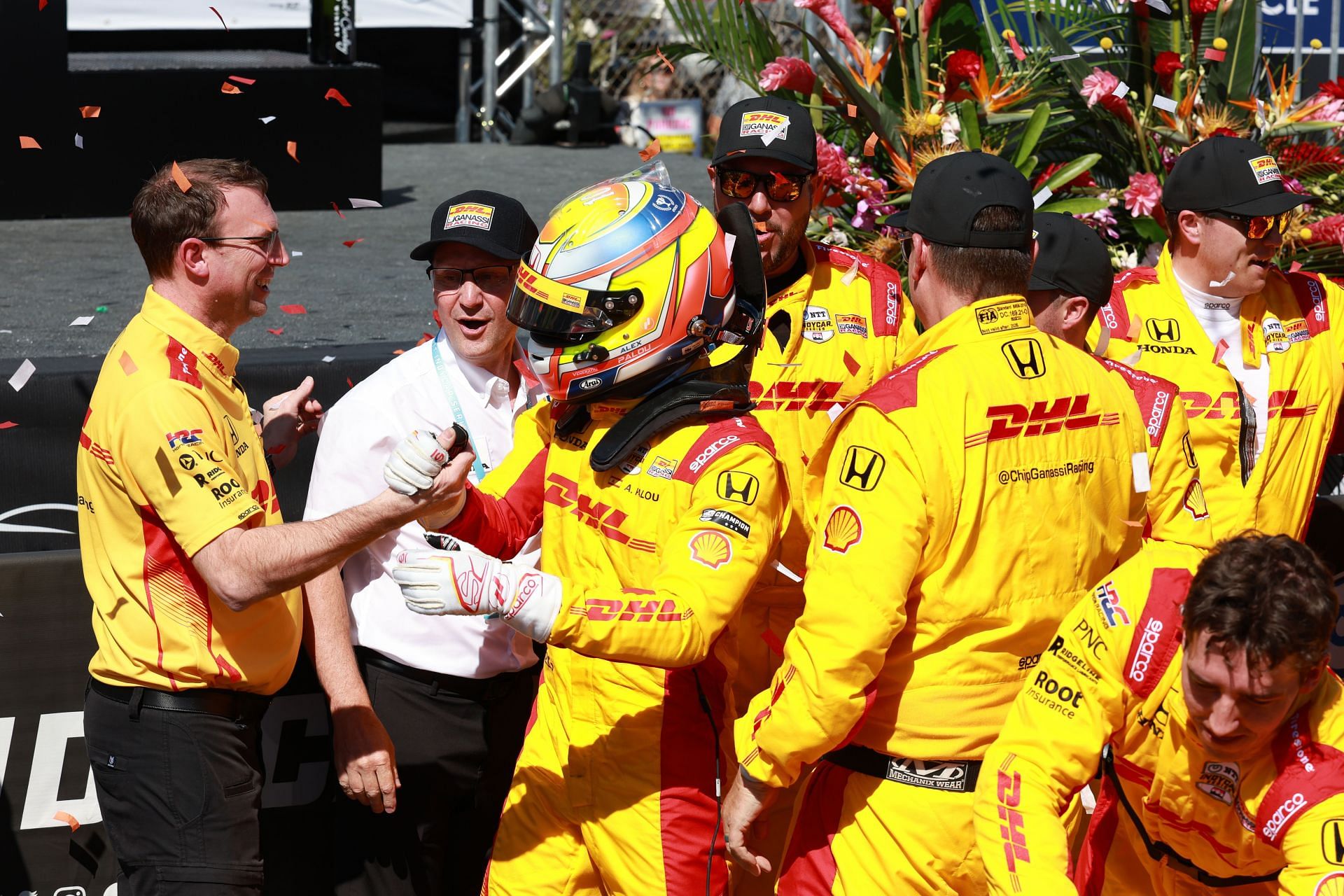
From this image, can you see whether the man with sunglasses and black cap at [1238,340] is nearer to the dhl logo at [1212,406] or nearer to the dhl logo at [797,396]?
the dhl logo at [1212,406]

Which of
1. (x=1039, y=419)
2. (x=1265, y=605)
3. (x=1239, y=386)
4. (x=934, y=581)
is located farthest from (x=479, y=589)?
(x=1239, y=386)

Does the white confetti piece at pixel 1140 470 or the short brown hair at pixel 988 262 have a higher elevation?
the short brown hair at pixel 988 262

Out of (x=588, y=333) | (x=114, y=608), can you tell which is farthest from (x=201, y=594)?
(x=588, y=333)

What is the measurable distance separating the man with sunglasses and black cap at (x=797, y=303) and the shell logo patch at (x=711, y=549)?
984 mm

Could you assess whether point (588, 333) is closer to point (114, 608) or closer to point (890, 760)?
point (890, 760)

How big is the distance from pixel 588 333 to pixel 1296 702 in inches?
63.5

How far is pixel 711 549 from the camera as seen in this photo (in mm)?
3057

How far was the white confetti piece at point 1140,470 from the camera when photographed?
3.27m

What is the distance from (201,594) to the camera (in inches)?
139

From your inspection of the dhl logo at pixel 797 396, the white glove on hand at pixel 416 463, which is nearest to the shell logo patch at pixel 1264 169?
the dhl logo at pixel 797 396

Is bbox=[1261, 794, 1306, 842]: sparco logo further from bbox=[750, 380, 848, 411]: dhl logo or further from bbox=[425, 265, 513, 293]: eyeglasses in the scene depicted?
bbox=[425, 265, 513, 293]: eyeglasses

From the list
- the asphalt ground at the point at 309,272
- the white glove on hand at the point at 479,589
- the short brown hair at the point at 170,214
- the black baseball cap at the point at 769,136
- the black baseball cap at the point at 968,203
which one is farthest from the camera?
the asphalt ground at the point at 309,272

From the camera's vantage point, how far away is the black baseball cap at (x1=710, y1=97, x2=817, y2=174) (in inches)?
167

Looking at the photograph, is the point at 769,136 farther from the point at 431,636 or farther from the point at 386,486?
the point at 431,636
